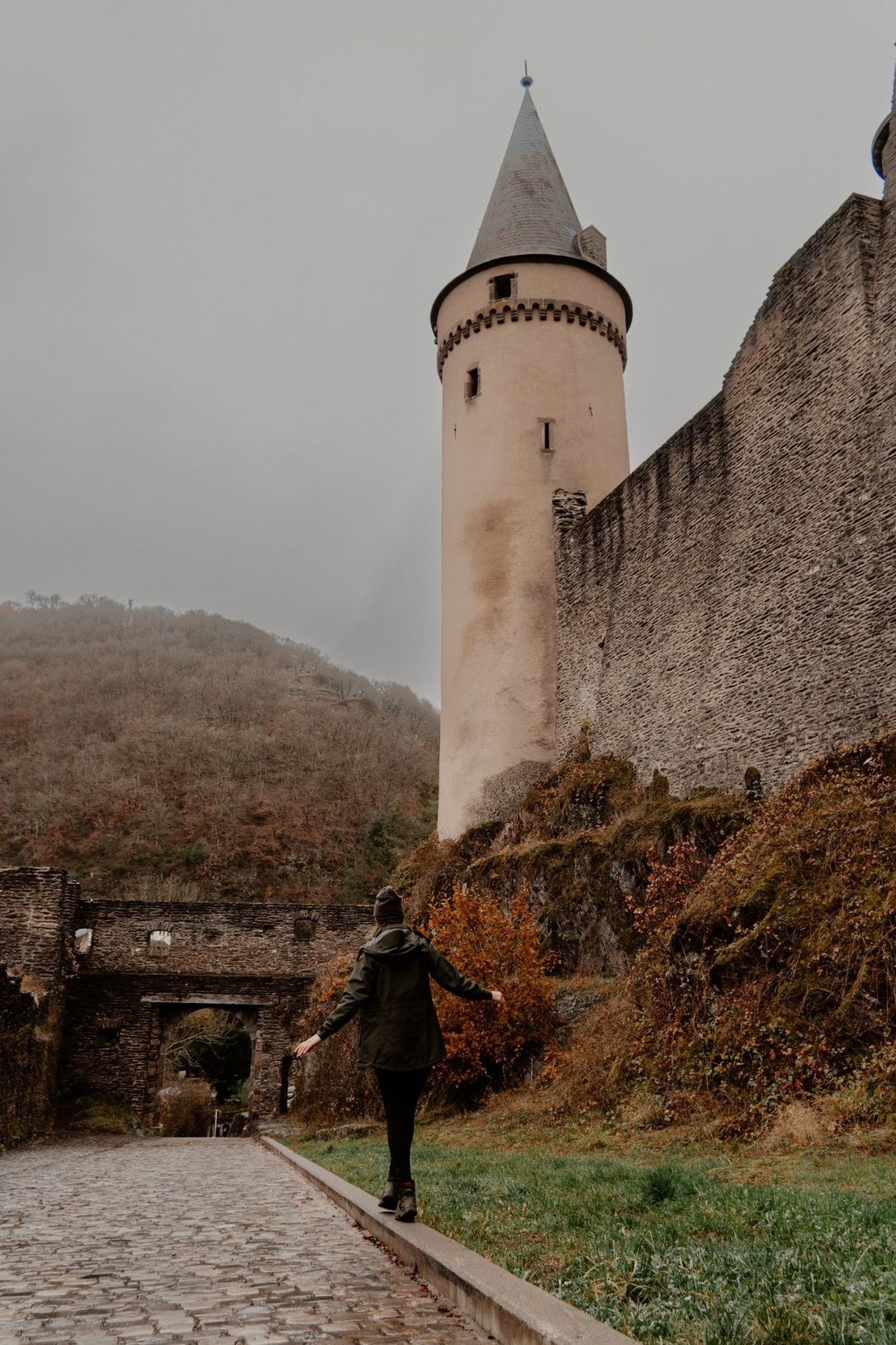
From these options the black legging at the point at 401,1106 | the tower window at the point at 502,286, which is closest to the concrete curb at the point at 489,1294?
the black legging at the point at 401,1106

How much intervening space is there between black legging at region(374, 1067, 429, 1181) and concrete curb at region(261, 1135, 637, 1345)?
0.29m

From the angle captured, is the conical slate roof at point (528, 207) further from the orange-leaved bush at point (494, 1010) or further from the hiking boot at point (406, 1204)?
the hiking boot at point (406, 1204)

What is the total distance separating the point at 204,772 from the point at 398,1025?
58695mm

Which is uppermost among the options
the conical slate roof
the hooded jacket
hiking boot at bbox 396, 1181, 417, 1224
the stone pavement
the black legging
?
the conical slate roof

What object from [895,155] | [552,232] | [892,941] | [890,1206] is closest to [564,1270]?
[890,1206]

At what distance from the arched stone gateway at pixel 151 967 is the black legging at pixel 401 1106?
1905 cm

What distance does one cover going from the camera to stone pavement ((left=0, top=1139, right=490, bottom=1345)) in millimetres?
3959

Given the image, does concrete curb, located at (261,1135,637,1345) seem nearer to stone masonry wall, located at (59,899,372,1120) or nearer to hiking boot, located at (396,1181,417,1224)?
hiking boot, located at (396,1181,417,1224)

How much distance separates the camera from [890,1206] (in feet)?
16.1

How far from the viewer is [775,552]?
15.0m

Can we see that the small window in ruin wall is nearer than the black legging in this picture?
No

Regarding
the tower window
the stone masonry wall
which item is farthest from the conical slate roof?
the stone masonry wall

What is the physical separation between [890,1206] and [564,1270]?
1678mm

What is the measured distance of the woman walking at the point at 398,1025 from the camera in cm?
607
